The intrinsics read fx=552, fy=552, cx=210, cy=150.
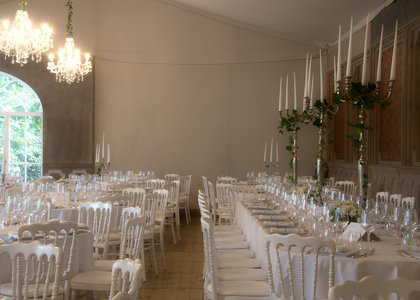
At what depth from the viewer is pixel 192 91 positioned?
12188 mm

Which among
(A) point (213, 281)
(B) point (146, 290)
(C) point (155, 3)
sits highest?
(C) point (155, 3)

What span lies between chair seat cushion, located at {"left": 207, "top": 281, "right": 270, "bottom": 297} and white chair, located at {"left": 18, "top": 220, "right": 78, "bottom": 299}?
1024 millimetres

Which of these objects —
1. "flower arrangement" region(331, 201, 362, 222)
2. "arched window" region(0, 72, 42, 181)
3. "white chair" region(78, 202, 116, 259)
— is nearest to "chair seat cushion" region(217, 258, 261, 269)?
"flower arrangement" region(331, 201, 362, 222)

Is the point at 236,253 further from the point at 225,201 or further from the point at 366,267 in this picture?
the point at 225,201

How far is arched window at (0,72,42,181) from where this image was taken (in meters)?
12.0

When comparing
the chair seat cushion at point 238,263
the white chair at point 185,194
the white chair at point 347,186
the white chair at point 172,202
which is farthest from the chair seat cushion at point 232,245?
the white chair at point 185,194

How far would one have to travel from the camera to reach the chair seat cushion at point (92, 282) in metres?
4.09

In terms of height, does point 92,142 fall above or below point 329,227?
above

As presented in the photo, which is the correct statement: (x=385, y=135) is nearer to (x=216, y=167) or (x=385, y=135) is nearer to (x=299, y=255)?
(x=216, y=167)

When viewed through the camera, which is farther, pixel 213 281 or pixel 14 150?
pixel 14 150

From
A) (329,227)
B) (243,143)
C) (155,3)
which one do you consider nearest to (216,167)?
(243,143)

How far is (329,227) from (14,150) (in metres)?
9.73

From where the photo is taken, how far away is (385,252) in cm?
359

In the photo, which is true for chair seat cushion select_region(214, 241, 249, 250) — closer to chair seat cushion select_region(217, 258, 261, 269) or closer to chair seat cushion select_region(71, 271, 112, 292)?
chair seat cushion select_region(217, 258, 261, 269)
